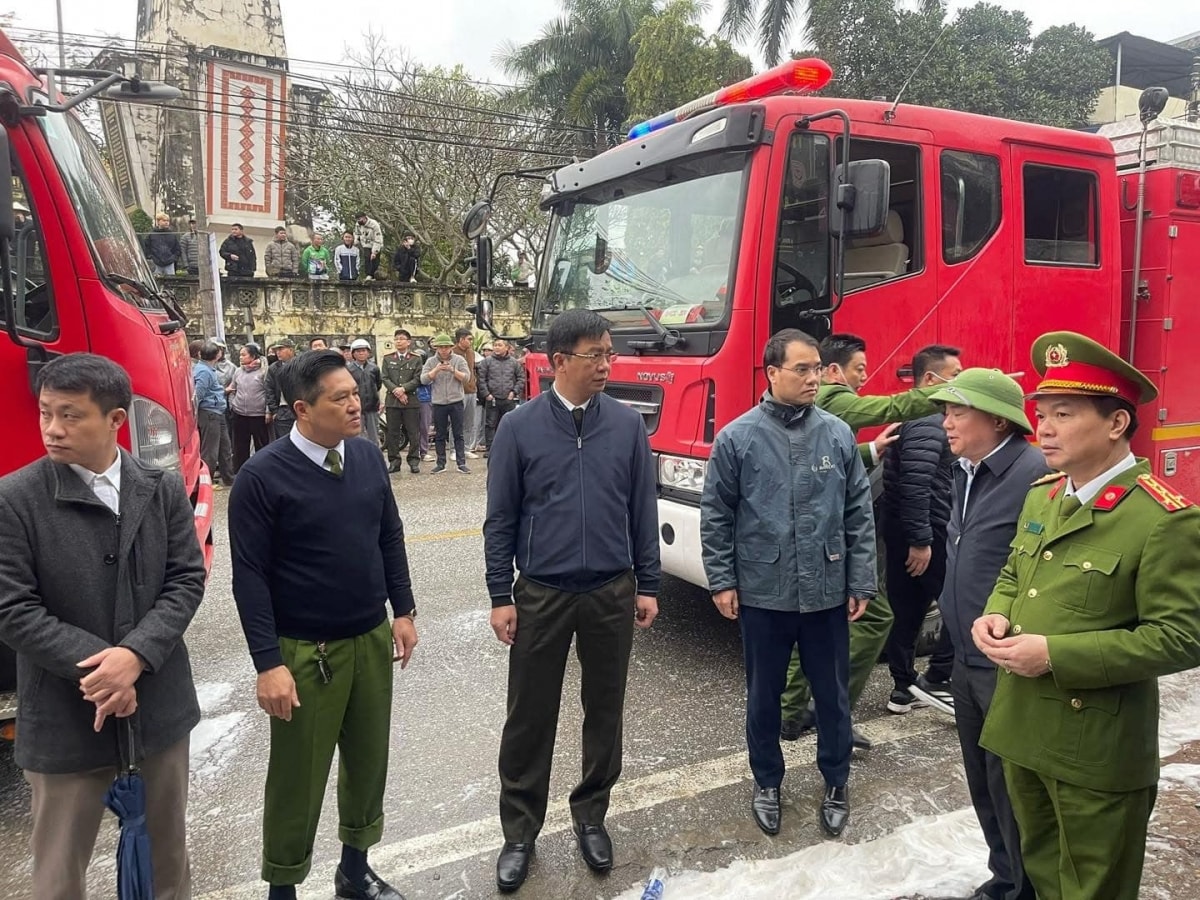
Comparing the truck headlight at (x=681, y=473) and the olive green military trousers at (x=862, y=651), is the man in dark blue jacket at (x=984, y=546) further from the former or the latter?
the truck headlight at (x=681, y=473)

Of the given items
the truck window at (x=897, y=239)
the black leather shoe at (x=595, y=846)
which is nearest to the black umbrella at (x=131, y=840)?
the black leather shoe at (x=595, y=846)

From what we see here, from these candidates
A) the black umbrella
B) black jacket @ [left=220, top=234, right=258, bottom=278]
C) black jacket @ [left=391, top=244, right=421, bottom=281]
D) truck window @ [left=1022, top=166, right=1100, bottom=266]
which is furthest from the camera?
black jacket @ [left=391, top=244, right=421, bottom=281]

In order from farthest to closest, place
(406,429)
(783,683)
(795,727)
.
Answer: (406,429)
(795,727)
(783,683)

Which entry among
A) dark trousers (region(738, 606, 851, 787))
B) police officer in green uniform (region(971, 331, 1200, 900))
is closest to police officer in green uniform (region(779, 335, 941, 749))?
dark trousers (region(738, 606, 851, 787))

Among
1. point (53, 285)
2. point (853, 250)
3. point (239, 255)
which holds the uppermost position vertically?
point (239, 255)

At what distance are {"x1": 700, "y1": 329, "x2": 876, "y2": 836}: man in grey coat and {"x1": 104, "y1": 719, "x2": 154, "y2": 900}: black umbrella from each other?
→ 185 cm

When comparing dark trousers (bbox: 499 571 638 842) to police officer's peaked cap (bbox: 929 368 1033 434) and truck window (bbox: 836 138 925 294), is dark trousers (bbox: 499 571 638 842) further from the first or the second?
truck window (bbox: 836 138 925 294)

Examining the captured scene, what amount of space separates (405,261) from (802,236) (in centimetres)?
1687

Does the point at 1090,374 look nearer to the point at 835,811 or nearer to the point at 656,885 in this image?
the point at 835,811

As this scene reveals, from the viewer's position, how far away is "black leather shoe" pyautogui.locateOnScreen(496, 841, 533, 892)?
266 centimetres

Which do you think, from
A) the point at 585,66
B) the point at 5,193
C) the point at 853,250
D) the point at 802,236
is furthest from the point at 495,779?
the point at 585,66

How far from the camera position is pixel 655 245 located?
4.54 meters

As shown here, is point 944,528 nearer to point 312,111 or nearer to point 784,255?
point 784,255

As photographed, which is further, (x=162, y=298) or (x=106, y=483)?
(x=162, y=298)
